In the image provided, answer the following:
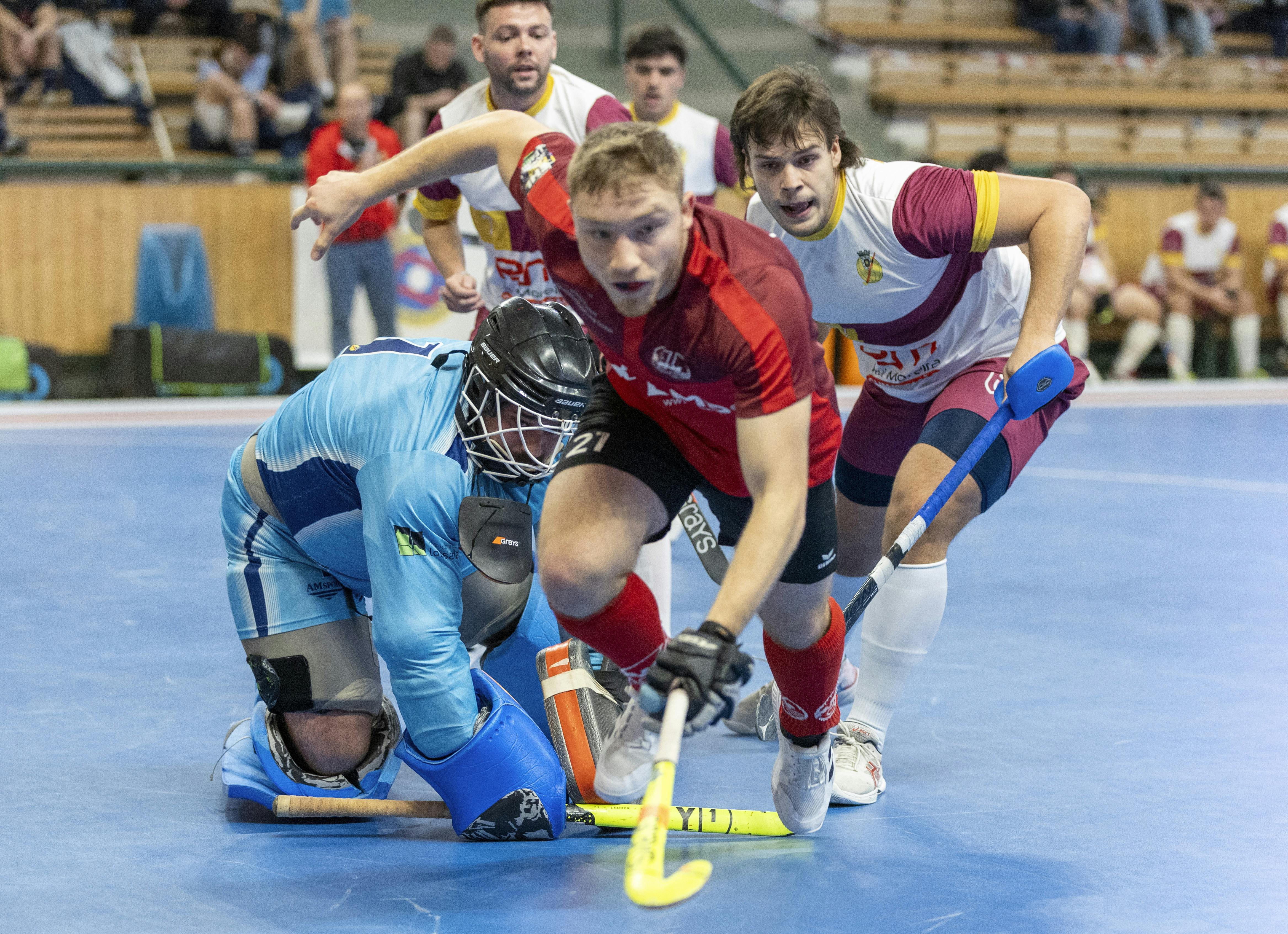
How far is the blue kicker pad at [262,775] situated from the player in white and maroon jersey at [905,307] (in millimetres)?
1198

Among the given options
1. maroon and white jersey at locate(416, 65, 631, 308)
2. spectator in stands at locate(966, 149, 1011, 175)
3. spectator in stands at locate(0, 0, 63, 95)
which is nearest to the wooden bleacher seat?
spectator in stands at locate(0, 0, 63, 95)

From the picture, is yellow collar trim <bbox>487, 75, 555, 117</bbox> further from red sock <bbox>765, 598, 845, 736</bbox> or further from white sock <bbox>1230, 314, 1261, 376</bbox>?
white sock <bbox>1230, 314, 1261, 376</bbox>

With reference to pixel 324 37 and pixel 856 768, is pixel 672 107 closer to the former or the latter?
pixel 856 768

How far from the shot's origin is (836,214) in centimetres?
371

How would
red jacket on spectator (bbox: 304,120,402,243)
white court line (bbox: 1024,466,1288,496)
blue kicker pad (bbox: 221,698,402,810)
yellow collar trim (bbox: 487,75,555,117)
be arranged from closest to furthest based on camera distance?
1. blue kicker pad (bbox: 221,698,402,810)
2. yellow collar trim (bbox: 487,75,555,117)
3. white court line (bbox: 1024,466,1288,496)
4. red jacket on spectator (bbox: 304,120,402,243)

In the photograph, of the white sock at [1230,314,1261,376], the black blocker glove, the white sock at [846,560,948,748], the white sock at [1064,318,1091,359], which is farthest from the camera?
the white sock at [1230,314,1261,376]

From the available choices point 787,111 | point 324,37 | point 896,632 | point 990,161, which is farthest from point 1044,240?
point 324,37

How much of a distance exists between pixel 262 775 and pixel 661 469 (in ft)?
4.46

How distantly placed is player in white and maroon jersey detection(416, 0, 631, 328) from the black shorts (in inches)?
71.2

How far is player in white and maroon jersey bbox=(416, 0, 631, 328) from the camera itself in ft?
16.3

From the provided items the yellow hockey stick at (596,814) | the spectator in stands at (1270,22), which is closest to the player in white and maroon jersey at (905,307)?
the yellow hockey stick at (596,814)

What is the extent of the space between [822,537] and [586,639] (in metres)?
0.57

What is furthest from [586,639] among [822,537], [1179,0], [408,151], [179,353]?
[1179,0]

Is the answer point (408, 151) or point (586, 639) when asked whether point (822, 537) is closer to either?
point (586, 639)
